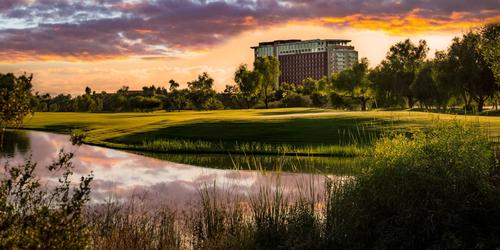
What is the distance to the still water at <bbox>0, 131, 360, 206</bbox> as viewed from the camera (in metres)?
18.6

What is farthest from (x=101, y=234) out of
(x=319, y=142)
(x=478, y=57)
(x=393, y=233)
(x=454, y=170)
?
(x=478, y=57)

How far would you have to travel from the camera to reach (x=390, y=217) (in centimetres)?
1073

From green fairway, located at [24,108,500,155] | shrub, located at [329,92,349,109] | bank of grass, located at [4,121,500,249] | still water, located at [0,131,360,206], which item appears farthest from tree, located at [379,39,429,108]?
bank of grass, located at [4,121,500,249]

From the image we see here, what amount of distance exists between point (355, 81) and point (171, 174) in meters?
91.9

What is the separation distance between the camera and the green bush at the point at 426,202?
404 inches

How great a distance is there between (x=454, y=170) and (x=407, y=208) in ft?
4.30

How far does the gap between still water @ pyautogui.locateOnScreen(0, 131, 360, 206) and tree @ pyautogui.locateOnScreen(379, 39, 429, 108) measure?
73.7 meters

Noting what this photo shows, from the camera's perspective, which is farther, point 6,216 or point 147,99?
point 147,99

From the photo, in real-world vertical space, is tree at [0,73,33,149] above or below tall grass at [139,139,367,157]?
above

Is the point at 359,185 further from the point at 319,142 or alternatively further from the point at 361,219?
the point at 319,142

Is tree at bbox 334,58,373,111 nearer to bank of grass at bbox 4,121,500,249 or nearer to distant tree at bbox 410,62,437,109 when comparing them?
distant tree at bbox 410,62,437,109

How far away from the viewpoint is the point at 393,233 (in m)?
Result: 10.3

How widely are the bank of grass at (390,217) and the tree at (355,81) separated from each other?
102 meters

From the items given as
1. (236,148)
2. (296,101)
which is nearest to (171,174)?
(236,148)
